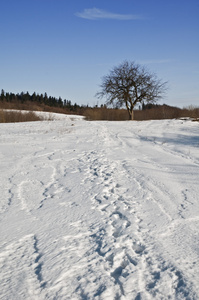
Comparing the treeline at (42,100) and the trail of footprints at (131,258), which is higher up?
the treeline at (42,100)

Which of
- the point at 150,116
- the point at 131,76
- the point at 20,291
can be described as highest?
the point at 131,76

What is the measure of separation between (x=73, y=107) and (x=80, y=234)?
81.2 metres

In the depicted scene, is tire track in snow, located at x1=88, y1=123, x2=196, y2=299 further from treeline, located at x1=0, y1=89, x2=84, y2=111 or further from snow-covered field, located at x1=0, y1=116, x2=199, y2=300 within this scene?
treeline, located at x1=0, y1=89, x2=84, y2=111

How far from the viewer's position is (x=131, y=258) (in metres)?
1.84

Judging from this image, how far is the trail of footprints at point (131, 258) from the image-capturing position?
152cm

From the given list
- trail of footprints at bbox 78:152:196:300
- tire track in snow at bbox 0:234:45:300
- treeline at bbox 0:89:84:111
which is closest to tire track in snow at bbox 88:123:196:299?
trail of footprints at bbox 78:152:196:300

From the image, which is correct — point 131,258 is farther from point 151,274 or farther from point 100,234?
point 100,234

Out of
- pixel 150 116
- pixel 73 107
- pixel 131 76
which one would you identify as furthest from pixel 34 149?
pixel 73 107

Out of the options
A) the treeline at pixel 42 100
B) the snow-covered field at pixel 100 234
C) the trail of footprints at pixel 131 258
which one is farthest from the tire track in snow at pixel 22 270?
the treeline at pixel 42 100

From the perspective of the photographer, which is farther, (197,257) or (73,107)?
(73,107)

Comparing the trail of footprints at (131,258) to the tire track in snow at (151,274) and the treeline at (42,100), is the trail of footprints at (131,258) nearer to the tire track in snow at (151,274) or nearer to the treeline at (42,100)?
the tire track in snow at (151,274)

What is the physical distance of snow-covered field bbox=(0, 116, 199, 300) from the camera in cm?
156

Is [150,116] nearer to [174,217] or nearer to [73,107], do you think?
[174,217]

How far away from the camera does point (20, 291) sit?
60.0 inches
